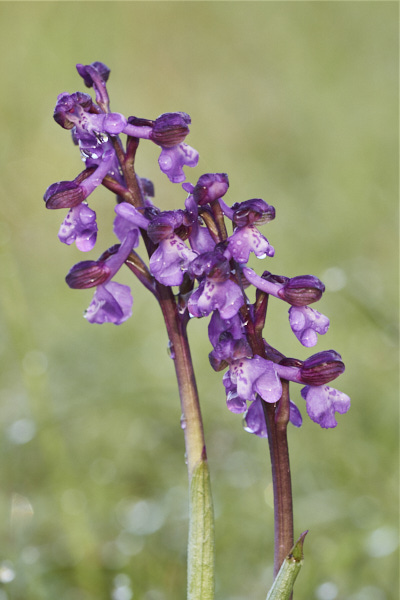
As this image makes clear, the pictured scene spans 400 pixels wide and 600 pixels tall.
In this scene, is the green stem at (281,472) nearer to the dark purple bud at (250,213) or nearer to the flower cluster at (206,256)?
the flower cluster at (206,256)

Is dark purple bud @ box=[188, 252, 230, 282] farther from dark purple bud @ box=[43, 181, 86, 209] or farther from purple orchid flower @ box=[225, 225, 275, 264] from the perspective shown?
dark purple bud @ box=[43, 181, 86, 209]

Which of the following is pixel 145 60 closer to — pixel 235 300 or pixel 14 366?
pixel 14 366

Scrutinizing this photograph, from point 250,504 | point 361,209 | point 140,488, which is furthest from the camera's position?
point 361,209

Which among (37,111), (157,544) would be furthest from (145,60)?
(157,544)

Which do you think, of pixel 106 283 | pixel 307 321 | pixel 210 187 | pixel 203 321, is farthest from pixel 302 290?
pixel 203 321

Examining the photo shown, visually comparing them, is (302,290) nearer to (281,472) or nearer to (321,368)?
(321,368)

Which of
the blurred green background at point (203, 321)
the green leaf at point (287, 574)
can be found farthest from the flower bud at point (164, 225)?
the blurred green background at point (203, 321)
